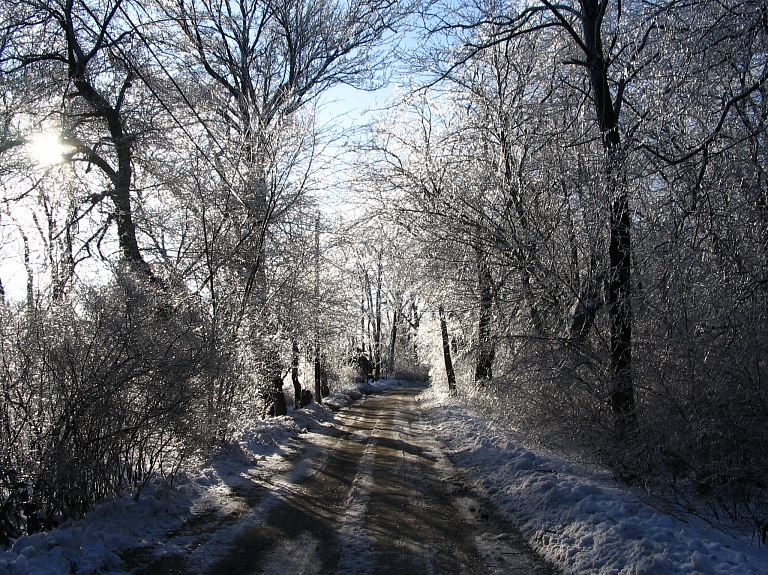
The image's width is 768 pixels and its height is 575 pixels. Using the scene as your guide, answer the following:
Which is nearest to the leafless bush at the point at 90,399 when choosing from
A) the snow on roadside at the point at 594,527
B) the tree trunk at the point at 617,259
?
the snow on roadside at the point at 594,527

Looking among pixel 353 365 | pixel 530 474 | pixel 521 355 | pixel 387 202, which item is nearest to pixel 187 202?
pixel 387 202

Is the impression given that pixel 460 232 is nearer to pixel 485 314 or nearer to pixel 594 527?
pixel 485 314

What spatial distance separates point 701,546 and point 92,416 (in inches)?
238

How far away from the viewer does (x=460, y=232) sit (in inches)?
403

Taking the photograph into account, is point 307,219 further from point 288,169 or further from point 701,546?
point 701,546

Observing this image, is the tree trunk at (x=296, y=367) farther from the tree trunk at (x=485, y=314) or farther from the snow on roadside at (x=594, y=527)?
the snow on roadside at (x=594, y=527)

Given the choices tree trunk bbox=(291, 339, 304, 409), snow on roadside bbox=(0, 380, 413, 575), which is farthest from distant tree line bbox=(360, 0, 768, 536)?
tree trunk bbox=(291, 339, 304, 409)

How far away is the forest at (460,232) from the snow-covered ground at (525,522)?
40cm

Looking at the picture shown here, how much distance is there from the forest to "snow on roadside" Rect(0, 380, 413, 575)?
355mm

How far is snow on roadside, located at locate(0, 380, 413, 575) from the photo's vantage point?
4582mm

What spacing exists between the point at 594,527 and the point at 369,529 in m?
2.35

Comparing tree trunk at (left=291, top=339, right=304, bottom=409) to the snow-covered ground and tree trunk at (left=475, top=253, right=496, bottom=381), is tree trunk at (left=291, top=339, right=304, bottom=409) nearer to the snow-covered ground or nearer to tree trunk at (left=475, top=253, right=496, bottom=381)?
the snow-covered ground

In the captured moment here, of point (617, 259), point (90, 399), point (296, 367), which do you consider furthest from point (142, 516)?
point (296, 367)

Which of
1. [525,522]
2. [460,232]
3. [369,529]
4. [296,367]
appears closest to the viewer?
[369,529]
